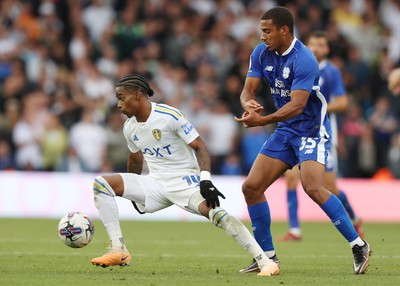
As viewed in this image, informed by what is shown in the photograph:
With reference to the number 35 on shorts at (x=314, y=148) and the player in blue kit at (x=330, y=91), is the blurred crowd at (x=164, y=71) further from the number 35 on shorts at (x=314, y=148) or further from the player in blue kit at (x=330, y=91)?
the number 35 on shorts at (x=314, y=148)

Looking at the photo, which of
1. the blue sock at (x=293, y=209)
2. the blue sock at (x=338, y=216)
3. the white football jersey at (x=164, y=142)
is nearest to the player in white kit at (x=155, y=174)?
the white football jersey at (x=164, y=142)

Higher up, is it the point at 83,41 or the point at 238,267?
the point at 83,41

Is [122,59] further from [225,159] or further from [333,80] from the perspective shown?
[333,80]

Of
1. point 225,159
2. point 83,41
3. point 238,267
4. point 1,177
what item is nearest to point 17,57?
point 83,41

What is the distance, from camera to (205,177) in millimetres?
8773

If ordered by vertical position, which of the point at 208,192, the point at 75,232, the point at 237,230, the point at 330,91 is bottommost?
the point at 237,230

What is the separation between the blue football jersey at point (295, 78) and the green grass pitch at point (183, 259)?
53.7 inches

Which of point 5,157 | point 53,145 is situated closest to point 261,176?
point 53,145

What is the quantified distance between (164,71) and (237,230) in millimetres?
11892

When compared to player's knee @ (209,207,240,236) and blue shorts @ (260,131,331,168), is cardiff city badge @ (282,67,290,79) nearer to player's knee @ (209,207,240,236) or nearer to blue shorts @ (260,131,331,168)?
blue shorts @ (260,131,331,168)

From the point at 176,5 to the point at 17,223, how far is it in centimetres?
725

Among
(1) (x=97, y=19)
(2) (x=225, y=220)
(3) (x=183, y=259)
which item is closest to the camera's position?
(2) (x=225, y=220)

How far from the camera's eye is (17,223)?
16672 mm

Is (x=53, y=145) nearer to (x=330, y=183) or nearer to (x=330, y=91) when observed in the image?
(x=330, y=91)
